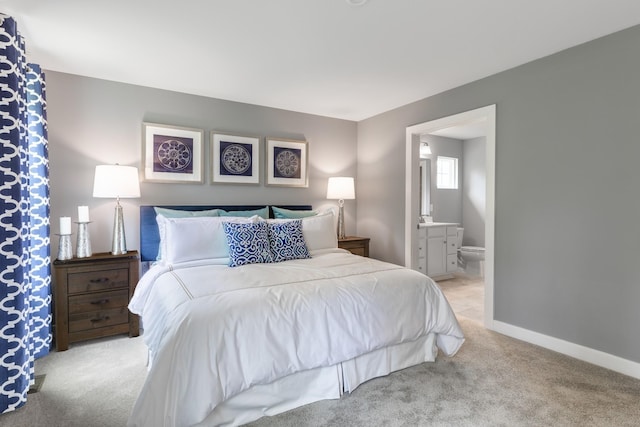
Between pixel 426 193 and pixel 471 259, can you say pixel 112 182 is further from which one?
pixel 471 259

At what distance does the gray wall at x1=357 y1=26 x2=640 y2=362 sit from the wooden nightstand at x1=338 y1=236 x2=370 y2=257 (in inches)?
65.2

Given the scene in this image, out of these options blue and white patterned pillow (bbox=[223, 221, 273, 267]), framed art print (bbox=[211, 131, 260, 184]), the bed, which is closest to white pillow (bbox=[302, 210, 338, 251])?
the bed

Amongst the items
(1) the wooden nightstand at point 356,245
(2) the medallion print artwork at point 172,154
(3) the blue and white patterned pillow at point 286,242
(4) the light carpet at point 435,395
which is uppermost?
(2) the medallion print artwork at point 172,154

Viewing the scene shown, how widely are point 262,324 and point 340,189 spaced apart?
2.79m

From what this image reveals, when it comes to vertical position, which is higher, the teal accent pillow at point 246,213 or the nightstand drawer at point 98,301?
the teal accent pillow at point 246,213

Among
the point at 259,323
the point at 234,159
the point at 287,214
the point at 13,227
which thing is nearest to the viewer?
the point at 259,323

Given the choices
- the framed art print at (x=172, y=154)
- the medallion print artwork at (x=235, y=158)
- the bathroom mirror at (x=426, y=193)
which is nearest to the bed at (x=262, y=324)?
the framed art print at (x=172, y=154)

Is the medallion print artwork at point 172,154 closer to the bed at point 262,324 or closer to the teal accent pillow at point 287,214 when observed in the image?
the bed at point 262,324

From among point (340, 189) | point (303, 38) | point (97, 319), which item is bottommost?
point (97, 319)

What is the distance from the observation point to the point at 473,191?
6336 millimetres

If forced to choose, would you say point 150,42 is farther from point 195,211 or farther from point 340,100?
point 340,100

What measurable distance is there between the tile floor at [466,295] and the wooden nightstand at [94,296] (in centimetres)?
341

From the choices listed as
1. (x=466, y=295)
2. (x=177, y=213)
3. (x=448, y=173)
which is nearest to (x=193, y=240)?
(x=177, y=213)

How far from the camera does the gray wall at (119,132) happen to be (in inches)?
123
